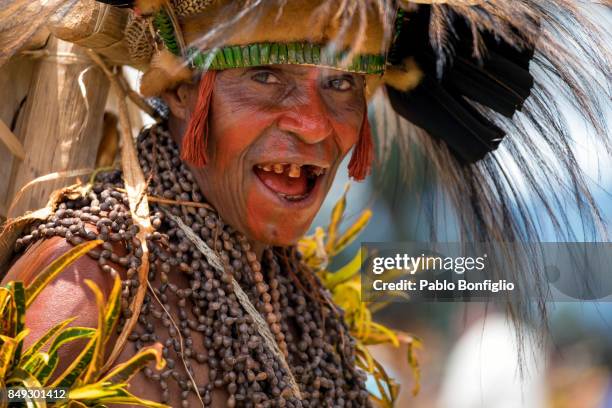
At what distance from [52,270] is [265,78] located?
2.89 ft

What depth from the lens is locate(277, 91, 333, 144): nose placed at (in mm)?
3035

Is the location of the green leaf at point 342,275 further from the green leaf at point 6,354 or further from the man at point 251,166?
the green leaf at point 6,354

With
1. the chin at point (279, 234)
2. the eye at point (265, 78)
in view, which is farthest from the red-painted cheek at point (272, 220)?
the eye at point (265, 78)

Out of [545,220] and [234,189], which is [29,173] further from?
[545,220]

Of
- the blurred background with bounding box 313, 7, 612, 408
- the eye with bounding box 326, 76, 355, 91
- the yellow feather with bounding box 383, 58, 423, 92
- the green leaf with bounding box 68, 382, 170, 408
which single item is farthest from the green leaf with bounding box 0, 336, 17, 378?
the blurred background with bounding box 313, 7, 612, 408

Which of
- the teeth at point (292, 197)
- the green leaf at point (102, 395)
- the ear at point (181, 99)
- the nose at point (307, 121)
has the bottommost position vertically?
the green leaf at point (102, 395)

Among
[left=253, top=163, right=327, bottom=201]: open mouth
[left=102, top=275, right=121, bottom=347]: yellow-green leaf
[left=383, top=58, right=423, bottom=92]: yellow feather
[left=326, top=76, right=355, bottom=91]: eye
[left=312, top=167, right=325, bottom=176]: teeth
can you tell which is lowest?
[left=102, top=275, right=121, bottom=347]: yellow-green leaf

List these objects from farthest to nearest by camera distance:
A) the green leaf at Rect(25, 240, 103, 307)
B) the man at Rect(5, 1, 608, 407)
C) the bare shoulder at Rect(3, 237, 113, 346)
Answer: the man at Rect(5, 1, 608, 407)
the bare shoulder at Rect(3, 237, 113, 346)
the green leaf at Rect(25, 240, 103, 307)

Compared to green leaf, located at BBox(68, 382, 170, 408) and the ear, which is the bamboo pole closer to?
the ear

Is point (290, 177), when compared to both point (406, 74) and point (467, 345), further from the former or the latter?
point (467, 345)

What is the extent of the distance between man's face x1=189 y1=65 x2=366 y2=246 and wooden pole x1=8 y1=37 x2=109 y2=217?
1.65 feet

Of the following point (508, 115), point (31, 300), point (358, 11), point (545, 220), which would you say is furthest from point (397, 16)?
point (31, 300)

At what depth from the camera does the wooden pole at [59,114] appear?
338 centimetres

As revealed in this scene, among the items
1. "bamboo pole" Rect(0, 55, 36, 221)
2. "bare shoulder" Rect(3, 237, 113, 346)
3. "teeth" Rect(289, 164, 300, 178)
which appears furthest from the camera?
"bamboo pole" Rect(0, 55, 36, 221)
